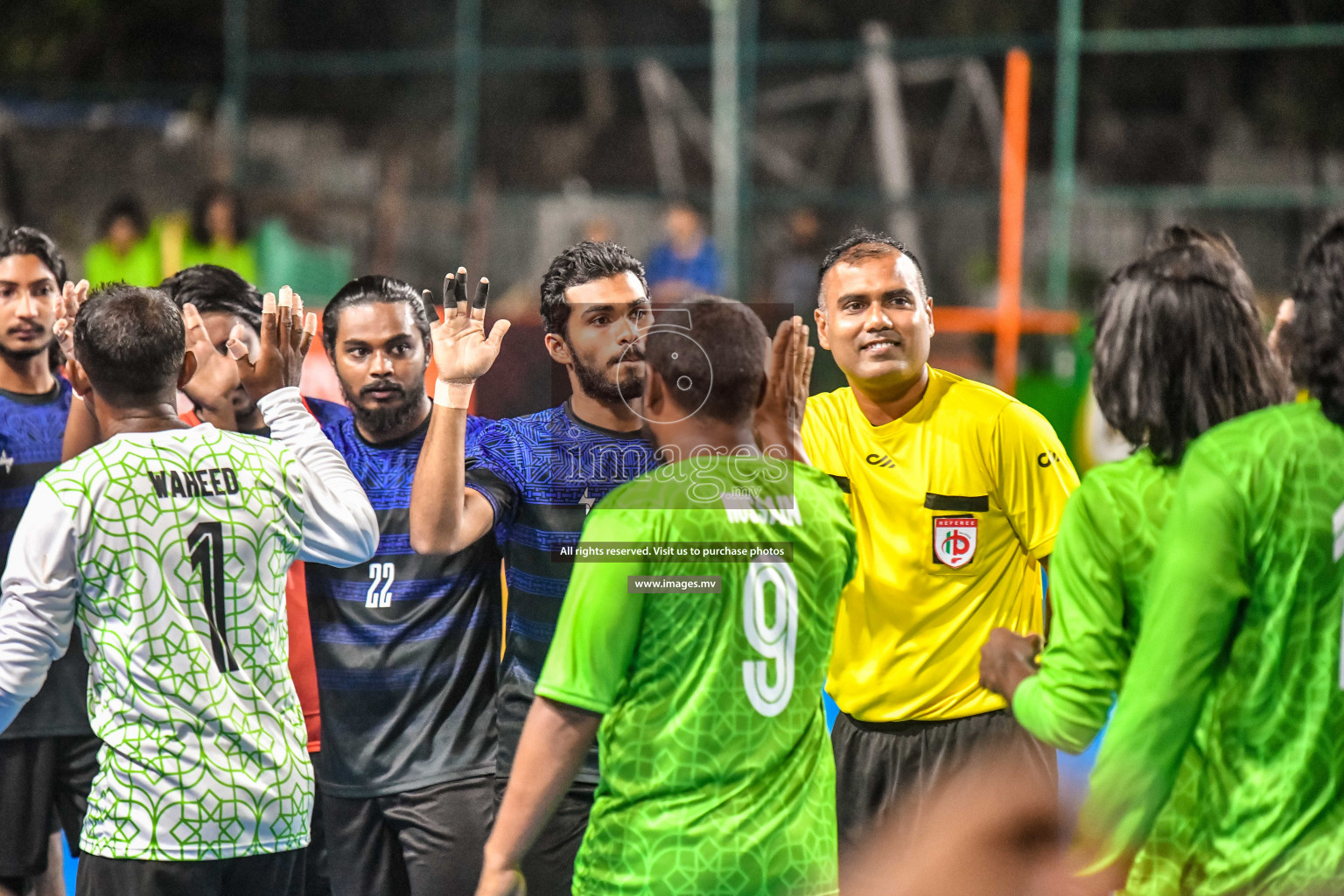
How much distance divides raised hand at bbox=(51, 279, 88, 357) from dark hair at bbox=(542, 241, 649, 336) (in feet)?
4.63

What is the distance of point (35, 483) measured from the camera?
204 inches

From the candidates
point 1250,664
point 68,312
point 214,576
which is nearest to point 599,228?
point 68,312

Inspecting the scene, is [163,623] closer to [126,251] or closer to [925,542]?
[925,542]

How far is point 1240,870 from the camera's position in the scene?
9.10 feet

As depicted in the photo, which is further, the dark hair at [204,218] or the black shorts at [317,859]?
the dark hair at [204,218]

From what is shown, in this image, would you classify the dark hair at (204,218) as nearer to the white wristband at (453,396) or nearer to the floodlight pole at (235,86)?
the floodlight pole at (235,86)

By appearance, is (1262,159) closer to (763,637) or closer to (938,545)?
(938,545)

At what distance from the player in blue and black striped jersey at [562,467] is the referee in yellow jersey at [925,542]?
28.8 inches

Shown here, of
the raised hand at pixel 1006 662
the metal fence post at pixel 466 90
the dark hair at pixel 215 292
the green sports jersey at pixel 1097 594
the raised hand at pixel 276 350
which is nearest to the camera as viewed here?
the green sports jersey at pixel 1097 594

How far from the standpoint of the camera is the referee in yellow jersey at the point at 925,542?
4465mm

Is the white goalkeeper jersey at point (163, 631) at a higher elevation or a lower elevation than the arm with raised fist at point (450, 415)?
lower

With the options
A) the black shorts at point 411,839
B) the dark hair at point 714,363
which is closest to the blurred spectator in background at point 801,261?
the black shorts at point 411,839

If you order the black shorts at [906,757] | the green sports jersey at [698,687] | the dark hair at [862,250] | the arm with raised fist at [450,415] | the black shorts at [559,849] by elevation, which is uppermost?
the dark hair at [862,250]

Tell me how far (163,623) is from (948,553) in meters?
2.27
